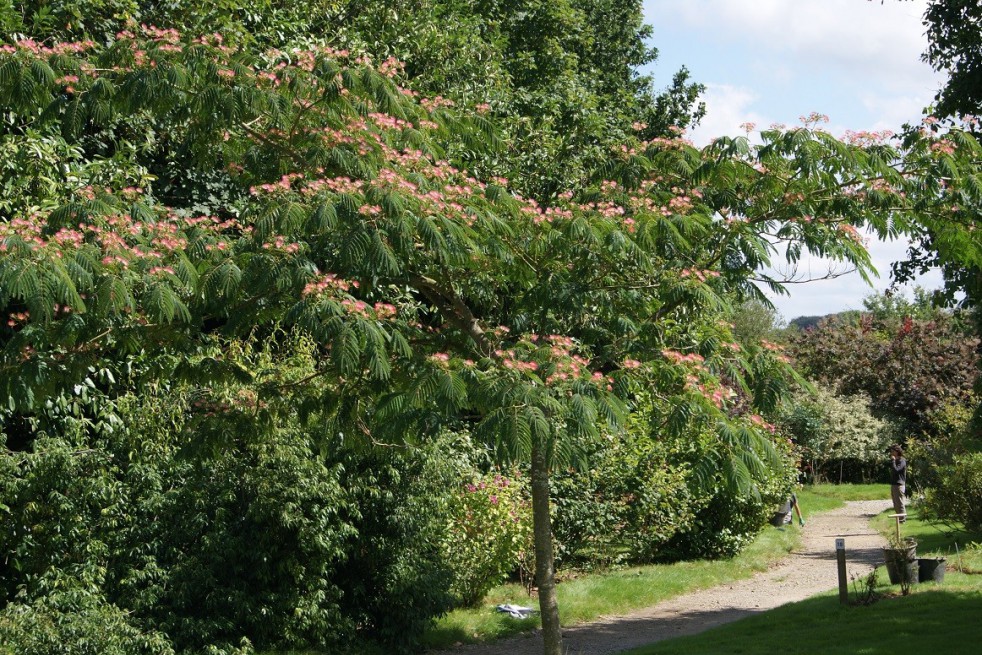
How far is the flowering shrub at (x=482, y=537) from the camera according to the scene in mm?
12719

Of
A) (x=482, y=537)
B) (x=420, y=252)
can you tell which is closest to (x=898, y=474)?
(x=482, y=537)

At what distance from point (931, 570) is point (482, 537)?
582 cm

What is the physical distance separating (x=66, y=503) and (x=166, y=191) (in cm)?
593

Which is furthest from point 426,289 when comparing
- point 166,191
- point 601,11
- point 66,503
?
point 601,11

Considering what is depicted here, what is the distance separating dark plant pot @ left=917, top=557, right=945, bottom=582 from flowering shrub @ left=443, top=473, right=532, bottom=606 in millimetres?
5204

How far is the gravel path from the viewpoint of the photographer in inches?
471

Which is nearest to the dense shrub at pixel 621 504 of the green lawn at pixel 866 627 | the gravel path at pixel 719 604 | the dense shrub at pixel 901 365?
the gravel path at pixel 719 604

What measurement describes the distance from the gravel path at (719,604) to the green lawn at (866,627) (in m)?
0.74

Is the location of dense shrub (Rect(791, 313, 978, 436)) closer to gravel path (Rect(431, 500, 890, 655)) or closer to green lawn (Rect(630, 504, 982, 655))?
gravel path (Rect(431, 500, 890, 655))

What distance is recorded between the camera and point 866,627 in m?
10.8

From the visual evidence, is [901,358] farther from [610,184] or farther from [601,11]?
[610,184]

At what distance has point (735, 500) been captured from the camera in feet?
55.7

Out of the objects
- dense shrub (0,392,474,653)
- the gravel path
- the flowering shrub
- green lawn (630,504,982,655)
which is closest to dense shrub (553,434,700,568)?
the gravel path

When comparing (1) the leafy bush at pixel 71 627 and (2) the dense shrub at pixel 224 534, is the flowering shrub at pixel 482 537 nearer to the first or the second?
(2) the dense shrub at pixel 224 534
